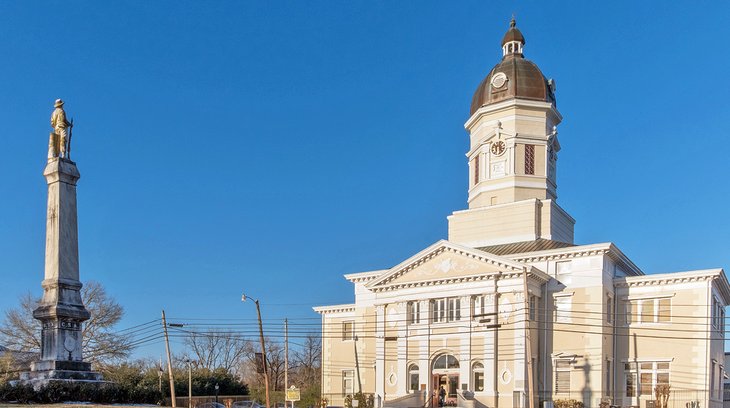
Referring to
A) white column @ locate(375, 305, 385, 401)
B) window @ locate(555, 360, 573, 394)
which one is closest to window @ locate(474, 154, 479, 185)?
white column @ locate(375, 305, 385, 401)

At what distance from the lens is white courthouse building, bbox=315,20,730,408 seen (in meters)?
48.1

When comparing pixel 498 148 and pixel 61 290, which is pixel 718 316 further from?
pixel 61 290

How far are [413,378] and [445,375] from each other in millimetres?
2417

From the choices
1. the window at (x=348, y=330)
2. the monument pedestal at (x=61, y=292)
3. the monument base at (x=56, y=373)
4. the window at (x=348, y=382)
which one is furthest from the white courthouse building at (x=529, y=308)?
the monument pedestal at (x=61, y=292)

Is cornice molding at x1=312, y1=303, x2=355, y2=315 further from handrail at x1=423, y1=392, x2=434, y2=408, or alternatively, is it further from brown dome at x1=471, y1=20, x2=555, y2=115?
brown dome at x1=471, y1=20, x2=555, y2=115

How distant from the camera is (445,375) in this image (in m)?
51.1

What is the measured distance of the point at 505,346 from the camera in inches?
1924

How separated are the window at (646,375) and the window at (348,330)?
2084cm

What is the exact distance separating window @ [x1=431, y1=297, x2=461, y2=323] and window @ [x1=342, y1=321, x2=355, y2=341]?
35.9ft

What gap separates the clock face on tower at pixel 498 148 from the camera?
56.3 meters

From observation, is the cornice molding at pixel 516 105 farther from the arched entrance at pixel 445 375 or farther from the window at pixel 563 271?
the arched entrance at pixel 445 375

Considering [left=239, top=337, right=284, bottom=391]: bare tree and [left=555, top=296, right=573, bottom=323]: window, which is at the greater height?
[left=555, top=296, right=573, bottom=323]: window

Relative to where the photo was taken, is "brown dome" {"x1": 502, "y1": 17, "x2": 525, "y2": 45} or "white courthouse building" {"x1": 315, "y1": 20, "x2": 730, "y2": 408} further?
"brown dome" {"x1": 502, "y1": 17, "x2": 525, "y2": 45}

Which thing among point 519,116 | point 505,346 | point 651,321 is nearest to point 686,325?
point 651,321
